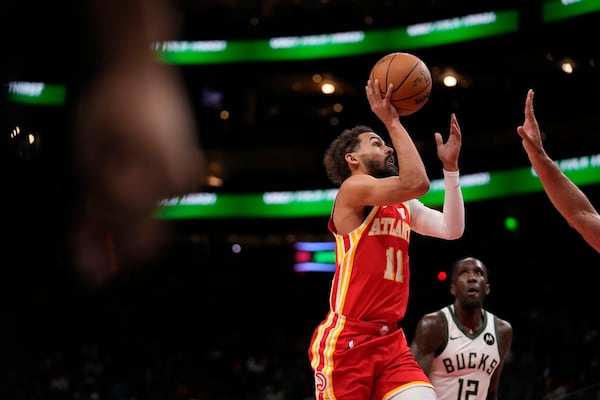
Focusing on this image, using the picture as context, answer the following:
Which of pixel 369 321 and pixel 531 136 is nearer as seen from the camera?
pixel 531 136

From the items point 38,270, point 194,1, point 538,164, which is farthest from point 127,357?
point 538,164

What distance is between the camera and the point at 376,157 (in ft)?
16.5

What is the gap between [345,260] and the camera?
4781 millimetres

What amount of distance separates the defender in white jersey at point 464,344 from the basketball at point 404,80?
1.80 m

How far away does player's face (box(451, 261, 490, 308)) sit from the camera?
6.12m

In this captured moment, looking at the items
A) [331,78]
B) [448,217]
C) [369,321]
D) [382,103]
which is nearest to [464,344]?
[448,217]

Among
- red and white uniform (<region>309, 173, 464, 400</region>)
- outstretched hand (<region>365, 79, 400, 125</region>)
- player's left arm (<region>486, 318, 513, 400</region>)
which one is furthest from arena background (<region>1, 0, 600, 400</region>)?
outstretched hand (<region>365, 79, 400, 125</region>)

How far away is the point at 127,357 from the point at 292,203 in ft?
18.7

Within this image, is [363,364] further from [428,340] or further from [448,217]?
[428,340]

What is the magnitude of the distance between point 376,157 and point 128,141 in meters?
17.5

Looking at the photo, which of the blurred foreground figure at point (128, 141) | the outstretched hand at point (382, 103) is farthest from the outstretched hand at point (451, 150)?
the blurred foreground figure at point (128, 141)

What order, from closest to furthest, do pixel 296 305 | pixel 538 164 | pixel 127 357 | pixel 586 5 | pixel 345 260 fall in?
1. pixel 538 164
2. pixel 345 260
3. pixel 586 5
4. pixel 127 357
5. pixel 296 305

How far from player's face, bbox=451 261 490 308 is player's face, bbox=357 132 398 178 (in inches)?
57.9

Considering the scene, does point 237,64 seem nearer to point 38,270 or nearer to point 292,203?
point 292,203
